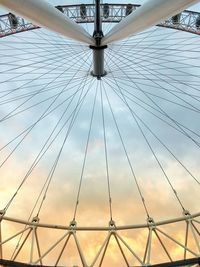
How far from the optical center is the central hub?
20325 millimetres

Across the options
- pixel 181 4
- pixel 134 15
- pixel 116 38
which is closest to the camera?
pixel 181 4

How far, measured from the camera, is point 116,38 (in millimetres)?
17125

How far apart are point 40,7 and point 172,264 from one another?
13782mm

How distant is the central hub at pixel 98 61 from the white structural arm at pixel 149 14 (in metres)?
3.55

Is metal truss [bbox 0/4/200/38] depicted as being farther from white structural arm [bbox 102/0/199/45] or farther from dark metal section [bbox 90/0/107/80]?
white structural arm [bbox 102/0/199/45]

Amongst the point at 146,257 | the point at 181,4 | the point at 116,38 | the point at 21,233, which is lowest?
the point at 146,257

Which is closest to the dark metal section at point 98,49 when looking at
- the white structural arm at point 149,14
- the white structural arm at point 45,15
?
the white structural arm at point 45,15

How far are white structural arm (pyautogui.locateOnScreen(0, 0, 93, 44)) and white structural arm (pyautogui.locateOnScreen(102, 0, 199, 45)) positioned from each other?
193 cm

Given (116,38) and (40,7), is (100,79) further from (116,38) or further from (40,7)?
(40,7)

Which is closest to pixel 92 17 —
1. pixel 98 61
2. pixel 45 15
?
pixel 98 61

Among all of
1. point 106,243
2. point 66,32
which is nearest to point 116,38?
point 66,32

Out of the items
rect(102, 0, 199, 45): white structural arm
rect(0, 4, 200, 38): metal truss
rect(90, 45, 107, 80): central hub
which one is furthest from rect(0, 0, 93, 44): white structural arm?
rect(0, 4, 200, 38): metal truss

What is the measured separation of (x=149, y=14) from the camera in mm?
13445

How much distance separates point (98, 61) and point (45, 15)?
9058 mm
